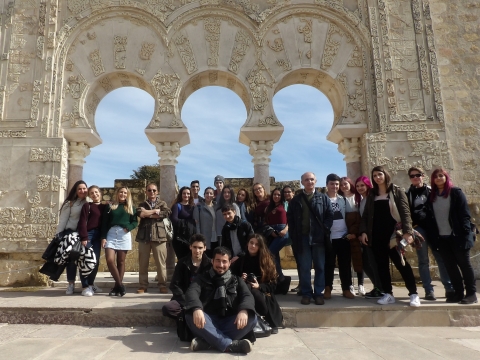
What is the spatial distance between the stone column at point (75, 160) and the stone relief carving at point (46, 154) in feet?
1.14

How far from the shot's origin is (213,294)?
4.14 meters

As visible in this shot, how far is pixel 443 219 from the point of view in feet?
17.7

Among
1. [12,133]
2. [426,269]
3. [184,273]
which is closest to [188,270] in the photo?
[184,273]

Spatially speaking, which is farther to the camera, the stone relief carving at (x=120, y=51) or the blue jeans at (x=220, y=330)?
the stone relief carving at (x=120, y=51)

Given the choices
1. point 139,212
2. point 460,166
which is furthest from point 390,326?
point 460,166

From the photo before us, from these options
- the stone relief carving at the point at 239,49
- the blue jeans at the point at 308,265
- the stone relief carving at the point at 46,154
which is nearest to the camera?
the blue jeans at the point at 308,265

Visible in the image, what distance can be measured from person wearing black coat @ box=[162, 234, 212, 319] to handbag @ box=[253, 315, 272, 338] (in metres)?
0.86

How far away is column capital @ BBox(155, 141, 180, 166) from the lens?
27.1 feet

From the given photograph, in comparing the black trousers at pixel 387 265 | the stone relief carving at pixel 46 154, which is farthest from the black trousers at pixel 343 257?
the stone relief carving at pixel 46 154

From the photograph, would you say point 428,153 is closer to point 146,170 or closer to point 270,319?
point 270,319

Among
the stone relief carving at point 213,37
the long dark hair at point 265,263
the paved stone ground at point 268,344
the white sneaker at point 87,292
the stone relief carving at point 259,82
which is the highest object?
the stone relief carving at point 213,37

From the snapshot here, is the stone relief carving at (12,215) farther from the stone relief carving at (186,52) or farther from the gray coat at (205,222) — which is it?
the stone relief carving at (186,52)

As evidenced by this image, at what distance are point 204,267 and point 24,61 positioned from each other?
23.8 feet

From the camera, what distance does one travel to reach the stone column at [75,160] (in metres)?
8.45
